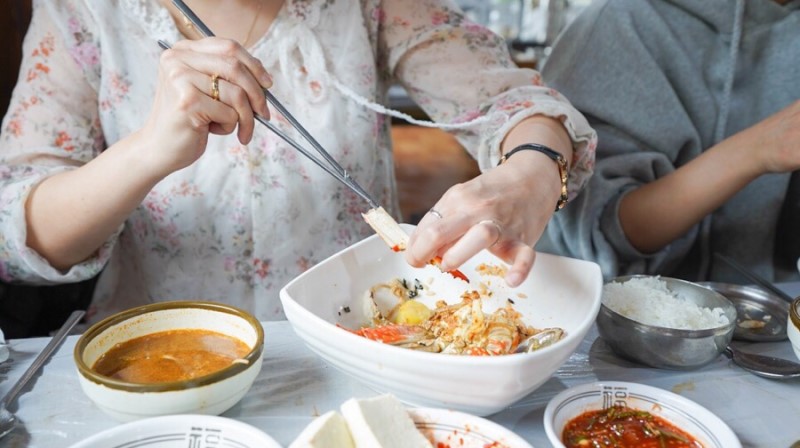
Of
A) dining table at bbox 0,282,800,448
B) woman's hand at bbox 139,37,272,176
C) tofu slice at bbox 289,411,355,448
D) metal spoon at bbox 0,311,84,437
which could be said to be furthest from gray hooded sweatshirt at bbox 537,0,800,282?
metal spoon at bbox 0,311,84,437

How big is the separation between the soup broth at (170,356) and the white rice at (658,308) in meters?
0.57

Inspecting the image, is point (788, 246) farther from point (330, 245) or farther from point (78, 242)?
point (78, 242)

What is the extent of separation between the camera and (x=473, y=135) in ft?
4.73

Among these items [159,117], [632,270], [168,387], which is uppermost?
[159,117]

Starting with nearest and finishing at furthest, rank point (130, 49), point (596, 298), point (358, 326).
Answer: point (596, 298) → point (358, 326) → point (130, 49)

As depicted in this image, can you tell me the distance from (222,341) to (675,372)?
659 millimetres

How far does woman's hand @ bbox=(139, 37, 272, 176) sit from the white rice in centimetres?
63

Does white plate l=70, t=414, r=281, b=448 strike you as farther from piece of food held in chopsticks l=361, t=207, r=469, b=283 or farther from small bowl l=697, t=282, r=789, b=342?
small bowl l=697, t=282, r=789, b=342

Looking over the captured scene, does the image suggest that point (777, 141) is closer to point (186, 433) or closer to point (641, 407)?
point (641, 407)

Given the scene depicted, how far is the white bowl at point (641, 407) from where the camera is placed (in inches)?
31.1

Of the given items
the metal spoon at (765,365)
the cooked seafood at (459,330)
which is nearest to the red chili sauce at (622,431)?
the cooked seafood at (459,330)

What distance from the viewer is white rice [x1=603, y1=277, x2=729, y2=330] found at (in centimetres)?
99

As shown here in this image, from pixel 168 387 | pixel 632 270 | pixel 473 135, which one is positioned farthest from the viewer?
pixel 632 270

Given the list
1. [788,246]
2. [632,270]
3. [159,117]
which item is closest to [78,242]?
[159,117]
